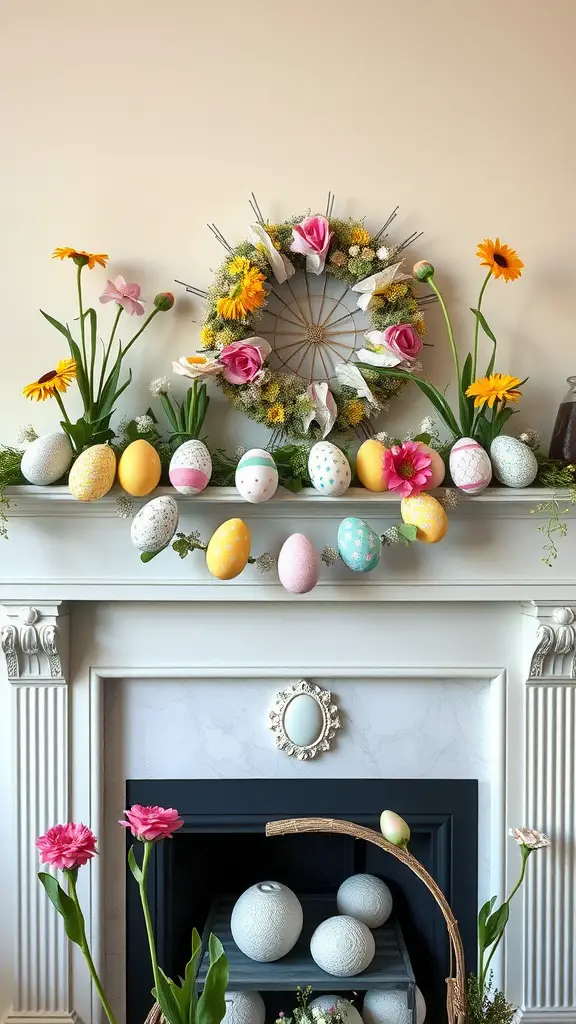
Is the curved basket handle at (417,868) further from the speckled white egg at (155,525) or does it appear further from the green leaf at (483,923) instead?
the speckled white egg at (155,525)

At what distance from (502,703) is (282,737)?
0.50 meters

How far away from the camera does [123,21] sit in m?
1.72

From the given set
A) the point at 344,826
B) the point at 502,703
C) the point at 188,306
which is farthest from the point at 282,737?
the point at 188,306

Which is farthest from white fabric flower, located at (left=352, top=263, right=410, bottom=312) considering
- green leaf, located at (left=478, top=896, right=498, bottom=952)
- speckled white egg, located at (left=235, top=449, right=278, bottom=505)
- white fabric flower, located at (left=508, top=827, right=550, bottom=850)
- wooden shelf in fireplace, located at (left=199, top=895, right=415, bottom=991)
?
wooden shelf in fireplace, located at (left=199, top=895, right=415, bottom=991)

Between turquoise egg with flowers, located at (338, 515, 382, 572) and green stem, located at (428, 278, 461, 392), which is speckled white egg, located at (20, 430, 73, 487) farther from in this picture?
green stem, located at (428, 278, 461, 392)

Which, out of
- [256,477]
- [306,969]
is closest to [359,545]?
[256,477]

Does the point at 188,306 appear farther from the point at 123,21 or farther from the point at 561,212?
the point at 561,212

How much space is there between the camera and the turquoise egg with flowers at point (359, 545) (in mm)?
1545

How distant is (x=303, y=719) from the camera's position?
1.75 metres

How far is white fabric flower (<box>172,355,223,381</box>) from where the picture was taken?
1581 mm

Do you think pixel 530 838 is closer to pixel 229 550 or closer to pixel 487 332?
pixel 229 550

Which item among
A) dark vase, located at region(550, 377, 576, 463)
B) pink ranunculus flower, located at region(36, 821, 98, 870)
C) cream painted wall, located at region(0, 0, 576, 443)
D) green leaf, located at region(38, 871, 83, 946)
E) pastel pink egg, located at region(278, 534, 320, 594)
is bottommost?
green leaf, located at region(38, 871, 83, 946)

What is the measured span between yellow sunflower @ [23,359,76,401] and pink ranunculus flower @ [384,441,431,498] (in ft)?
2.13

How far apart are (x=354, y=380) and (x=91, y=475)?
583 mm
